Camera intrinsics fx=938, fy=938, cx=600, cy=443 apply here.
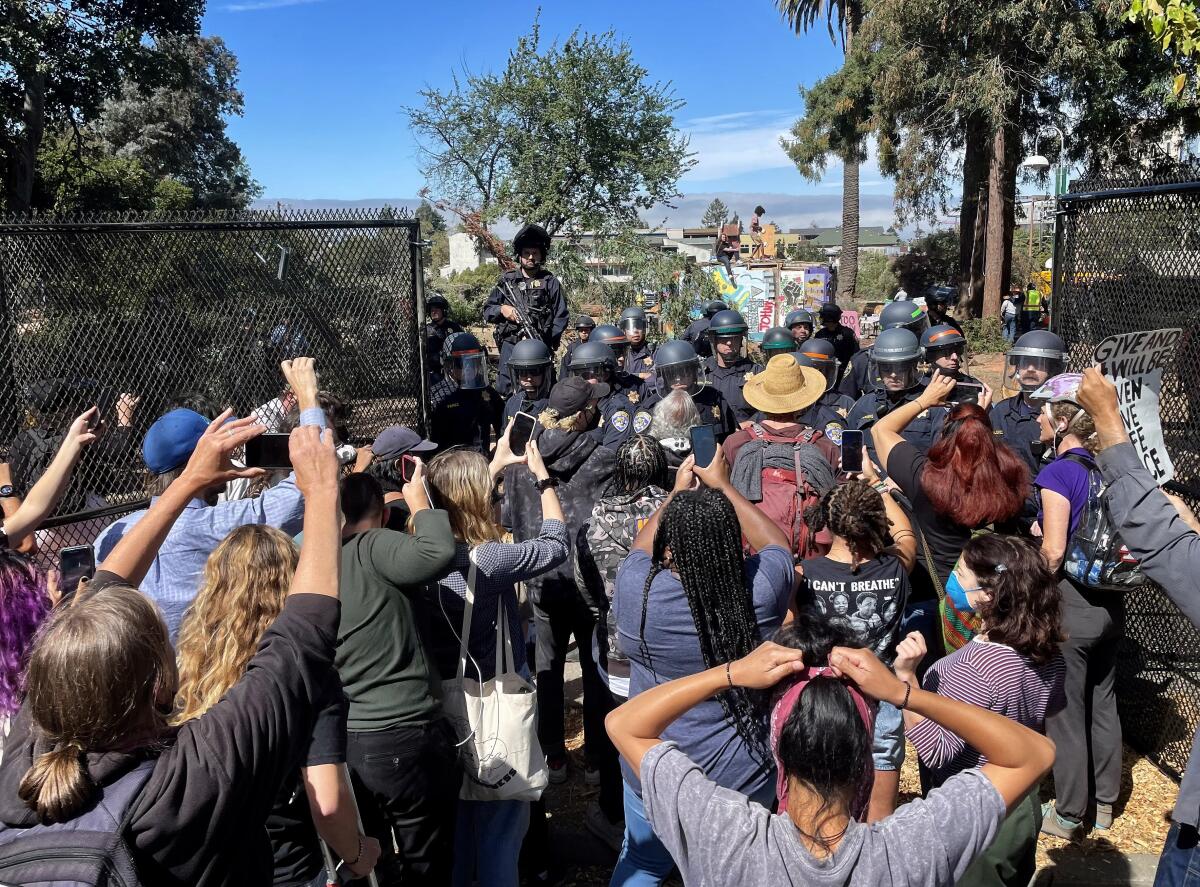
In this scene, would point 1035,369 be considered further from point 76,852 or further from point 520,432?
point 76,852

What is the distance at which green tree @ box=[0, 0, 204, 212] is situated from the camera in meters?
18.3

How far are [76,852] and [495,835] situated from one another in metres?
2.26

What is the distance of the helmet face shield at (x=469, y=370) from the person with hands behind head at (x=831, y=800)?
267 inches

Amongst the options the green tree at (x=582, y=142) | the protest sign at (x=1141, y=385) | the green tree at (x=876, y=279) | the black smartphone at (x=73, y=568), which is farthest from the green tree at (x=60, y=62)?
the green tree at (x=876, y=279)

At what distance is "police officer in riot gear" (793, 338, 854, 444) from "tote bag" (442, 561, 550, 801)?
7.89 feet

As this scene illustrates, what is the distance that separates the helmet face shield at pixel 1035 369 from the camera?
6023mm

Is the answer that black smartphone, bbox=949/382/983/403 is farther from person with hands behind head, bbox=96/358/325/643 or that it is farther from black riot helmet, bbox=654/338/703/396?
person with hands behind head, bbox=96/358/325/643

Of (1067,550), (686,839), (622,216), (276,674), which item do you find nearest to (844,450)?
(1067,550)

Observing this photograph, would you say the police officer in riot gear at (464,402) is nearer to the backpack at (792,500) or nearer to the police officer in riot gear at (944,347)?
the police officer in riot gear at (944,347)

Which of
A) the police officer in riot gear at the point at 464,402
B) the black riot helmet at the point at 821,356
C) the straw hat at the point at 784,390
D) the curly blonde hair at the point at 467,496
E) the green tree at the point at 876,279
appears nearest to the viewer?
the curly blonde hair at the point at 467,496

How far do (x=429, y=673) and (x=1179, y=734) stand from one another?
4.30 metres

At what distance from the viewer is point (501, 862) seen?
3.70 m

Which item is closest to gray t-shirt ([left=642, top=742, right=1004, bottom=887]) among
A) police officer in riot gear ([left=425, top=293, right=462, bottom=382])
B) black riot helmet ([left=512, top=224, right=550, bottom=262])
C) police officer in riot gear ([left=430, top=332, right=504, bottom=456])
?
police officer in riot gear ([left=430, top=332, right=504, bottom=456])

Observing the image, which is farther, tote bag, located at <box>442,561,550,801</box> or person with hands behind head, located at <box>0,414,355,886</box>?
tote bag, located at <box>442,561,550,801</box>
